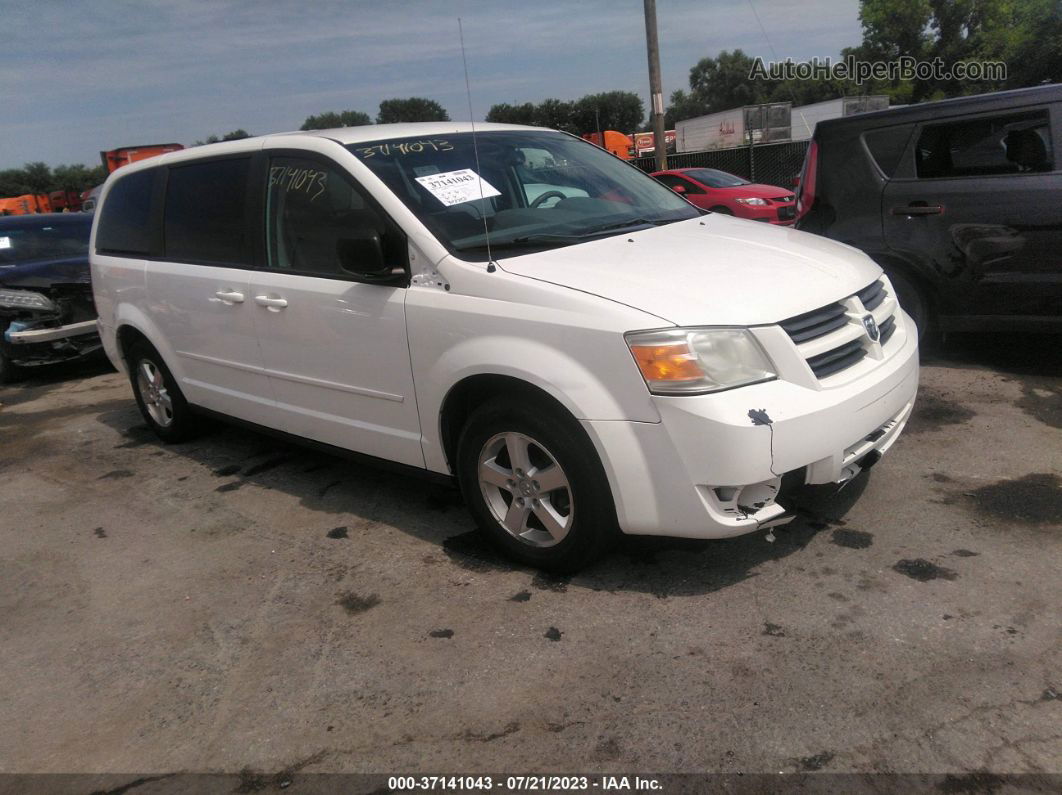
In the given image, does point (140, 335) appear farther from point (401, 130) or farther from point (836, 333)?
point (836, 333)

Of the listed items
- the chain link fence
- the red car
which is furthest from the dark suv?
the chain link fence

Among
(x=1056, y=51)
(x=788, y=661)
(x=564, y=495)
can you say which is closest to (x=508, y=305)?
(x=564, y=495)

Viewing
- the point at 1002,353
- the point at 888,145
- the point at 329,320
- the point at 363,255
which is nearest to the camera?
the point at 363,255

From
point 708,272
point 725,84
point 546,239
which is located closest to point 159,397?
point 546,239

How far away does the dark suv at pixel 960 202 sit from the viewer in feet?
16.9

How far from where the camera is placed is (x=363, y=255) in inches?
134

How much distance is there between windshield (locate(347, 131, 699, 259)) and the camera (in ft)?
11.7

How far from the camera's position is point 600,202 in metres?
→ 4.07

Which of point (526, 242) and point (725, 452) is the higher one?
point (526, 242)

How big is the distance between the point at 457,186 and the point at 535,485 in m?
1.38

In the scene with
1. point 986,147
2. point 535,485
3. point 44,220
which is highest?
point 44,220

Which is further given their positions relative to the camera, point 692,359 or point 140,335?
point 140,335

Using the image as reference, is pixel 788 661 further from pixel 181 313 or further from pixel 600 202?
pixel 181 313

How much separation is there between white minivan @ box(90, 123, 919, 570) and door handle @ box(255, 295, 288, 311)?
11 millimetres
